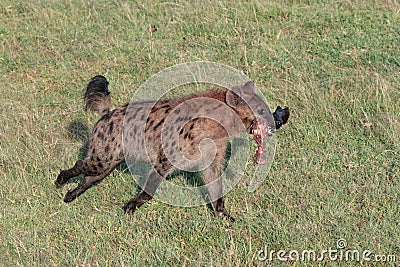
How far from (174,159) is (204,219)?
2.01ft

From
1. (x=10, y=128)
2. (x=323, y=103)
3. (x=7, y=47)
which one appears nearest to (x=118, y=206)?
(x=10, y=128)

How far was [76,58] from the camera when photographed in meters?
10.1

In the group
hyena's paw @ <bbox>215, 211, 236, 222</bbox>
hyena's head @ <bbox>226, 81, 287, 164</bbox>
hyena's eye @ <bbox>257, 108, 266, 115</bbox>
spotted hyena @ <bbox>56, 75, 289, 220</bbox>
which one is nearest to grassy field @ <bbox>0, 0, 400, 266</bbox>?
hyena's paw @ <bbox>215, 211, 236, 222</bbox>

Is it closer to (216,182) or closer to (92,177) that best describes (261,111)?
(216,182)

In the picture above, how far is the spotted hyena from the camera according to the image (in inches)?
251

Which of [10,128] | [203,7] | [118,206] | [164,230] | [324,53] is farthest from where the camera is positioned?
[203,7]

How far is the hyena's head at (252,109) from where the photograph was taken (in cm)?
631

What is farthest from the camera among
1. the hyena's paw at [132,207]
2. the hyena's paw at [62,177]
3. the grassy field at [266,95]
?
the hyena's paw at [62,177]

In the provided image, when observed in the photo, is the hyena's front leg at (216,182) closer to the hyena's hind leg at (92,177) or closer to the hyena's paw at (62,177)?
the hyena's hind leg at (92,177)

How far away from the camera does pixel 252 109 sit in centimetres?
634

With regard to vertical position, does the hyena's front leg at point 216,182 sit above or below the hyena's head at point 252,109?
below

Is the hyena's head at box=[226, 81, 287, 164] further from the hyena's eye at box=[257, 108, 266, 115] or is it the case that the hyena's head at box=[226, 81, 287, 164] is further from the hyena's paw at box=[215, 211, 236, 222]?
the hyena's paw at box=[215, 211, 236, 222]

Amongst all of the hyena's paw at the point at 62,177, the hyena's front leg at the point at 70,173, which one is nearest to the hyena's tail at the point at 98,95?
the hyena's front leg at the point at 70,173

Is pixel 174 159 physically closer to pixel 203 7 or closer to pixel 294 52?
pixel 294 52
